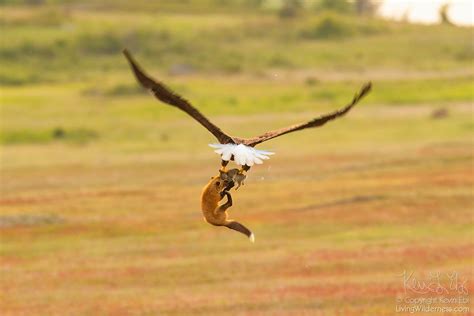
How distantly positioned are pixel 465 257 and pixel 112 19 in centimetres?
5664

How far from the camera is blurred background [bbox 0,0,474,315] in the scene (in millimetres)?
20203

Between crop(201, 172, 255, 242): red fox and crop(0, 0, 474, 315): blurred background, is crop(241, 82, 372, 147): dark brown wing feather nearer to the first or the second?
crop(201, 172, 255, 242): red fox

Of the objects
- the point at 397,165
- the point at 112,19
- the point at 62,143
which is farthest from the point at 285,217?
the point at 112,19

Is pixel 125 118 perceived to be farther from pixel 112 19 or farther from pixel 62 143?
pixel 112 19

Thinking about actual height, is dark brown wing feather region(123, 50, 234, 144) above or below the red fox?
above

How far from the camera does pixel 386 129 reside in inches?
1736

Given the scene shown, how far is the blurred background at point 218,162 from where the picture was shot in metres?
20.2

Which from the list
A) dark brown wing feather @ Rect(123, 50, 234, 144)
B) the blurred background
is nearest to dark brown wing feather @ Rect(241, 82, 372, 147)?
dark brown wing feather @ Rect(123, 50, 234, 144)

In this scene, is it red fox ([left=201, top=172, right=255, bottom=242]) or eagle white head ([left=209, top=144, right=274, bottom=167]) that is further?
red fox ([left=201, top=172, right=255, bottom=242])
